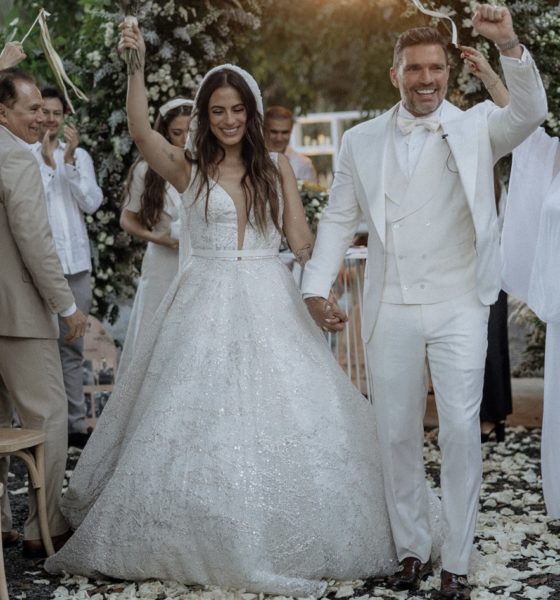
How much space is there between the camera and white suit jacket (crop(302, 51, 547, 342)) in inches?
165

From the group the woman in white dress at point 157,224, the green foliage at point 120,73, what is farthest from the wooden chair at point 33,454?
the green foliage at point 120,73

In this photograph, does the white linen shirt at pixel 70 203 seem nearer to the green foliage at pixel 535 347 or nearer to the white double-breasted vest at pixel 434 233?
the white double-breasted vest at pixel 434 233

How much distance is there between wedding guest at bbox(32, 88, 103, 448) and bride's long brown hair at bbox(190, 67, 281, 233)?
231cm

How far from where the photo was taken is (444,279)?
4348mm

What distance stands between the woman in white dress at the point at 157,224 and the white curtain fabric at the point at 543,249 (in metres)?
2.08

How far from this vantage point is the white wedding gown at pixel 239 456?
445 centimetres

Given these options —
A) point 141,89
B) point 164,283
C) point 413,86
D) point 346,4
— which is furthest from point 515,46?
point 346,4

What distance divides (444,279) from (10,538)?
2.35m

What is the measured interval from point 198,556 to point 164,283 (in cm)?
267

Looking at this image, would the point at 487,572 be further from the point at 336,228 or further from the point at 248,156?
the point at 248,156

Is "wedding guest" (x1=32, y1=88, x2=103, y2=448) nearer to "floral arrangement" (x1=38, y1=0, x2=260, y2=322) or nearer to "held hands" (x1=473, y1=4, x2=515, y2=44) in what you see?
"floral arrangement" (x1=38, y1=0, x2=260, y2=322)

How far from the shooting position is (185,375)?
186 inches

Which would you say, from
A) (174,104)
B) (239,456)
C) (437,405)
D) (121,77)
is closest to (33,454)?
(239,456)

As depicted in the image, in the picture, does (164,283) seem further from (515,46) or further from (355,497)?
(515,46)
